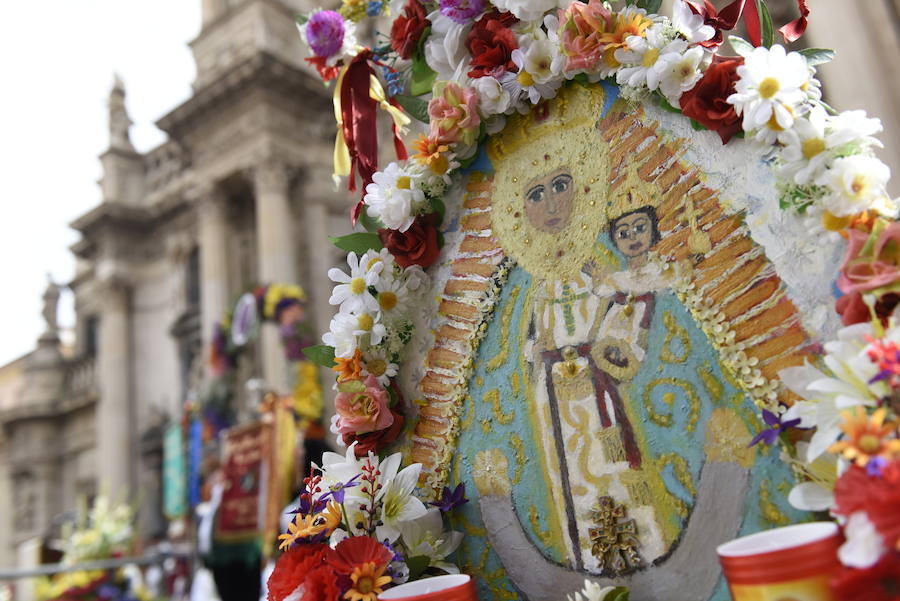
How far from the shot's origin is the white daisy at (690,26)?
1356 mm

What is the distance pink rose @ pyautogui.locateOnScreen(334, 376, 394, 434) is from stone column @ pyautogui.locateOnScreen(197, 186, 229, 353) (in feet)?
26.1

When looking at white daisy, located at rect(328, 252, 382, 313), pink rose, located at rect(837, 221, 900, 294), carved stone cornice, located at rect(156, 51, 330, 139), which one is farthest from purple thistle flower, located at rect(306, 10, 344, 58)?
carved stone cornice, located at rect(156, 51, 330, 139)

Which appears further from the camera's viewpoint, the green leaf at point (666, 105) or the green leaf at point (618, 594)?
the green leaf at point (666, 105)

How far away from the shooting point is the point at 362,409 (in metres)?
1.63

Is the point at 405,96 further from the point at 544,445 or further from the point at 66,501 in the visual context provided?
the point at 66,501

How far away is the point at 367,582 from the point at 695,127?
112cm

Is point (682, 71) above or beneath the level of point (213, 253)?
beneath

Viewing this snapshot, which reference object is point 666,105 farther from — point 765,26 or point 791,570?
point 791,570

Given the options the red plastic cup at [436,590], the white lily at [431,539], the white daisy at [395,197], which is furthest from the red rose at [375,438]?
the white daisy at [395,197]

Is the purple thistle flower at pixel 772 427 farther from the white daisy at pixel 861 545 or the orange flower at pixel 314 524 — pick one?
the orange flower at pixel 314 524

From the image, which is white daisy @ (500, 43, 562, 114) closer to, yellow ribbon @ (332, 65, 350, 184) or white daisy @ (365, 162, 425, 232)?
white daisy @ (365, 162, 425, 232)

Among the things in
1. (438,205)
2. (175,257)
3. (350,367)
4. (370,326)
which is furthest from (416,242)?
(175,257)

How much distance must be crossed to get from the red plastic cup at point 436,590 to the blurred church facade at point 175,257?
665cm

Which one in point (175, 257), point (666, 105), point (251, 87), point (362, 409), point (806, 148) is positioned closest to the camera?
point (806, 148)
